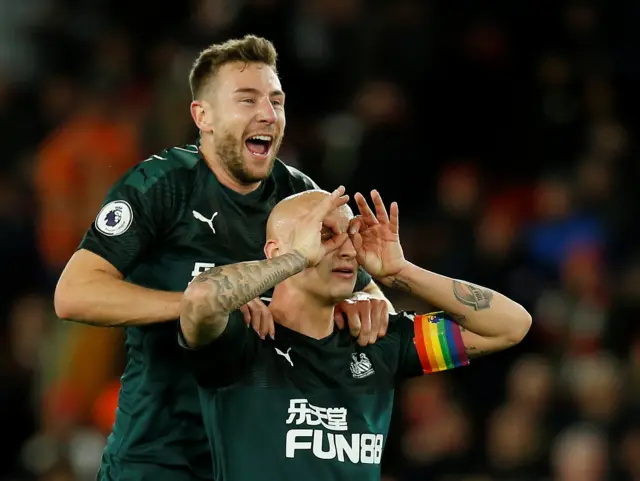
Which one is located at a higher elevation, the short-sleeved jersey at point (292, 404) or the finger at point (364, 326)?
the finger at point (364, 326)

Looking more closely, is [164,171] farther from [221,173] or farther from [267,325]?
[267,325]

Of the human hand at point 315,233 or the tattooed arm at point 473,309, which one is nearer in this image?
the human hand at point 315,233

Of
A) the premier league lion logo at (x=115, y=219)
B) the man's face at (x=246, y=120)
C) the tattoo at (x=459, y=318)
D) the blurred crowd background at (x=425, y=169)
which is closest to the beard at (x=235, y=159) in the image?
the man's face at (x=246, y=120)

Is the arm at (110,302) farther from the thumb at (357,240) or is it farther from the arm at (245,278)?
the thumb at (357,240)

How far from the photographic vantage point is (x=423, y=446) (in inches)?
305

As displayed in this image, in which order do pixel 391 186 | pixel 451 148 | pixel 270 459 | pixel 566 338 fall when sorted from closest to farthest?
pixel 270 459, pixel 566 338, pixel 391 186, pixel 451 148

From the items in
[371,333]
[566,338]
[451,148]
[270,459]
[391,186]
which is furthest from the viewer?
[451,148]

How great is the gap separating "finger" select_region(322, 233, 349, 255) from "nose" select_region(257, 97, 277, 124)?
0.67m

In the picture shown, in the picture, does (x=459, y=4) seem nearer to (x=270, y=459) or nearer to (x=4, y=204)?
(x=4, y=204)

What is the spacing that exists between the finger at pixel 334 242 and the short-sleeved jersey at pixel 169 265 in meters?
0.52

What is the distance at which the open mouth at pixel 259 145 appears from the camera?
177 inches

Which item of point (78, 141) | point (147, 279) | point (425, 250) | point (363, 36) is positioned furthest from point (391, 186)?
point (147, 279)

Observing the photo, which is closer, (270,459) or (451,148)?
(270,459)

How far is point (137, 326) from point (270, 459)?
0.77 m
